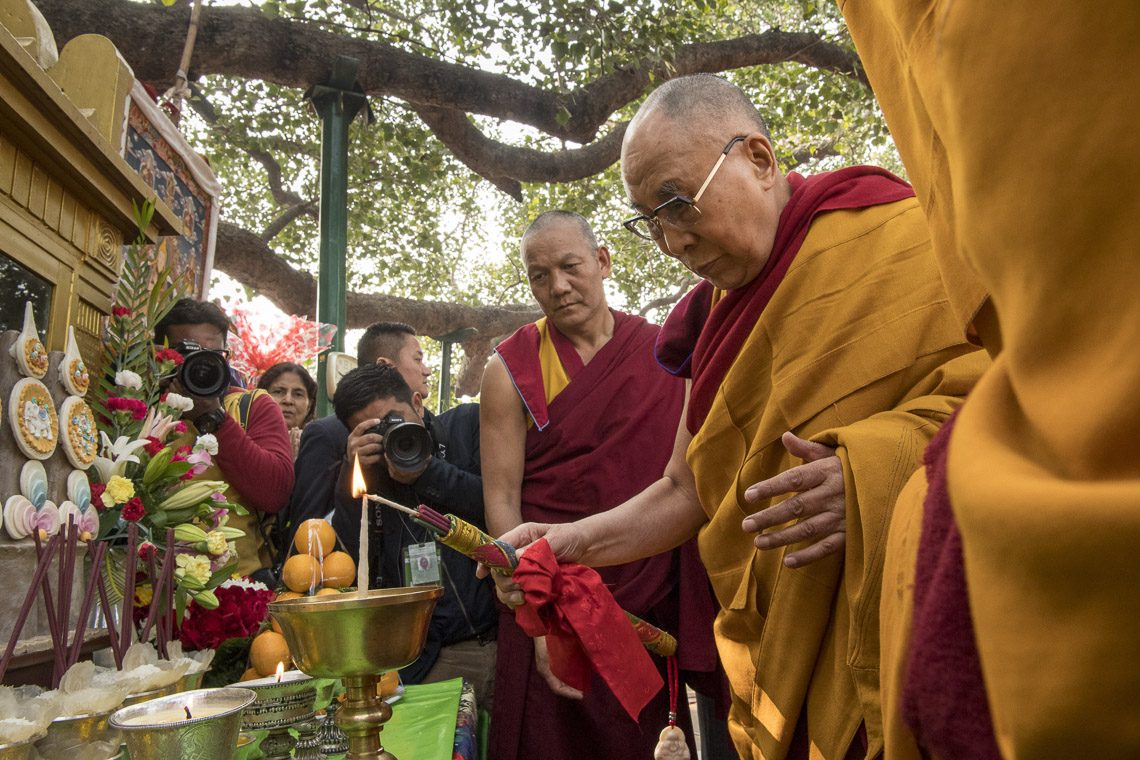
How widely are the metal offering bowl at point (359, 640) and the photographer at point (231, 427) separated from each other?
1.38 m

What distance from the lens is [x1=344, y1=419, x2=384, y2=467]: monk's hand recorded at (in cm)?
242

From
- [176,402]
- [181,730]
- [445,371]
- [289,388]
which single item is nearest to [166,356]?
[176,402]

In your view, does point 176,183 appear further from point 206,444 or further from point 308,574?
point 308,574

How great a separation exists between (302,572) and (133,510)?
40 cm

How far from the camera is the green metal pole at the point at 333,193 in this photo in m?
5.26

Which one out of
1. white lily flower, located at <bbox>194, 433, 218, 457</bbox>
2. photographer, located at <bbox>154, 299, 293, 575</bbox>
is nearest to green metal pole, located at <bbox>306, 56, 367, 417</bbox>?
photographer, located at <bbox>154, 299, 293, 575</bbox>

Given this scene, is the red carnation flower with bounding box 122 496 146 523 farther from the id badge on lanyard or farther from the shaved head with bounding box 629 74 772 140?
the shaved head with bounding box 629 74 772 140

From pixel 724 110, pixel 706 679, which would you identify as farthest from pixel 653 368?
pixel 724 110

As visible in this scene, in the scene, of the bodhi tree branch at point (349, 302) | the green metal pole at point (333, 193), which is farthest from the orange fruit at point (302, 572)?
the bodhi tree branch at point (349, 302)

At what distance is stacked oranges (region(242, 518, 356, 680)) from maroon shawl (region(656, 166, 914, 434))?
Answer: 2.97 feet

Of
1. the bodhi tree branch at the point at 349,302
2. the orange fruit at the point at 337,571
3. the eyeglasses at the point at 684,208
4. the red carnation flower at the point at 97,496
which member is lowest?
the orange fruit at the point at 337,571

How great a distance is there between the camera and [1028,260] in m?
0.39

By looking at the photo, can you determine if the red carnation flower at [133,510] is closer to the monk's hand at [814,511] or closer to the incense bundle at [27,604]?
the incense bundle at [27,604]

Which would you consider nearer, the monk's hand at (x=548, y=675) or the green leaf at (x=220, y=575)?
the green leaf at (x=220, y=575)
